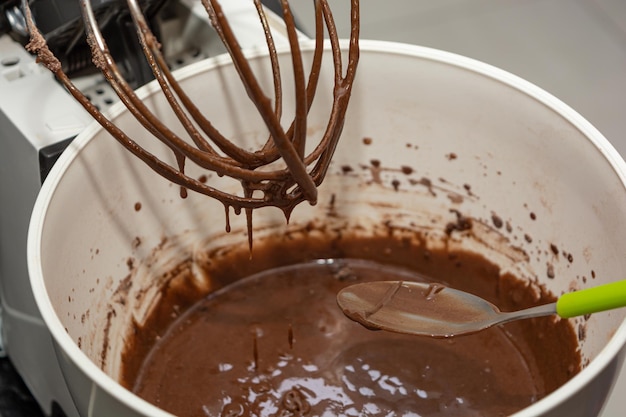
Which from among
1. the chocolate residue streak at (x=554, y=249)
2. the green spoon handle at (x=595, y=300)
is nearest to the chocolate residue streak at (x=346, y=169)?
the chocolate residue streak at (x=554, y=249)

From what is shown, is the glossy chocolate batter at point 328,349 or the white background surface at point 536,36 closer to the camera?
the glossy chocolate batter at point 328,349

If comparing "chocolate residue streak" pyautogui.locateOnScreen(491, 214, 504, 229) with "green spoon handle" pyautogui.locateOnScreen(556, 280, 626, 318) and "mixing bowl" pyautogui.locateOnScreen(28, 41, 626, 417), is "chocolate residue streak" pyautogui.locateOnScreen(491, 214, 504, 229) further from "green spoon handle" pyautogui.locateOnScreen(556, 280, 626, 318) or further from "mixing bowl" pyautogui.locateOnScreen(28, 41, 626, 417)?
"green spoon handle" pyautogui.locateOnScreen(556, 280, 626, 318)

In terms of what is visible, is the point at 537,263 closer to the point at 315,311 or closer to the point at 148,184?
the point at 315,311

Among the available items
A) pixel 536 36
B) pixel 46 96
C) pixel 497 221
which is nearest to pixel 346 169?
pixel 497 221

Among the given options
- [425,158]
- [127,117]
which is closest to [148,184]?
[127,117]

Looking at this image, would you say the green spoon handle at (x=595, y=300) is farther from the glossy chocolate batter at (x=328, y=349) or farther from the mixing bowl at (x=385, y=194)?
the glossy chocolate batter at (x=328, y=349)

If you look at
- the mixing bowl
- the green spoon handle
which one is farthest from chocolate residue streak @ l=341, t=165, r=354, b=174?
the green spoon handle

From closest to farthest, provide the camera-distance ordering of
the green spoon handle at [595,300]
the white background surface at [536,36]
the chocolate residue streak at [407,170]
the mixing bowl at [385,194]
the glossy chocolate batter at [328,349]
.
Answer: the green spoon handle at [595,300], the mixing bowl at [385,194], the glossy chocolate batter at [328,349], the chocolate residue streak at [407,170], the white background surface at [536,36]
